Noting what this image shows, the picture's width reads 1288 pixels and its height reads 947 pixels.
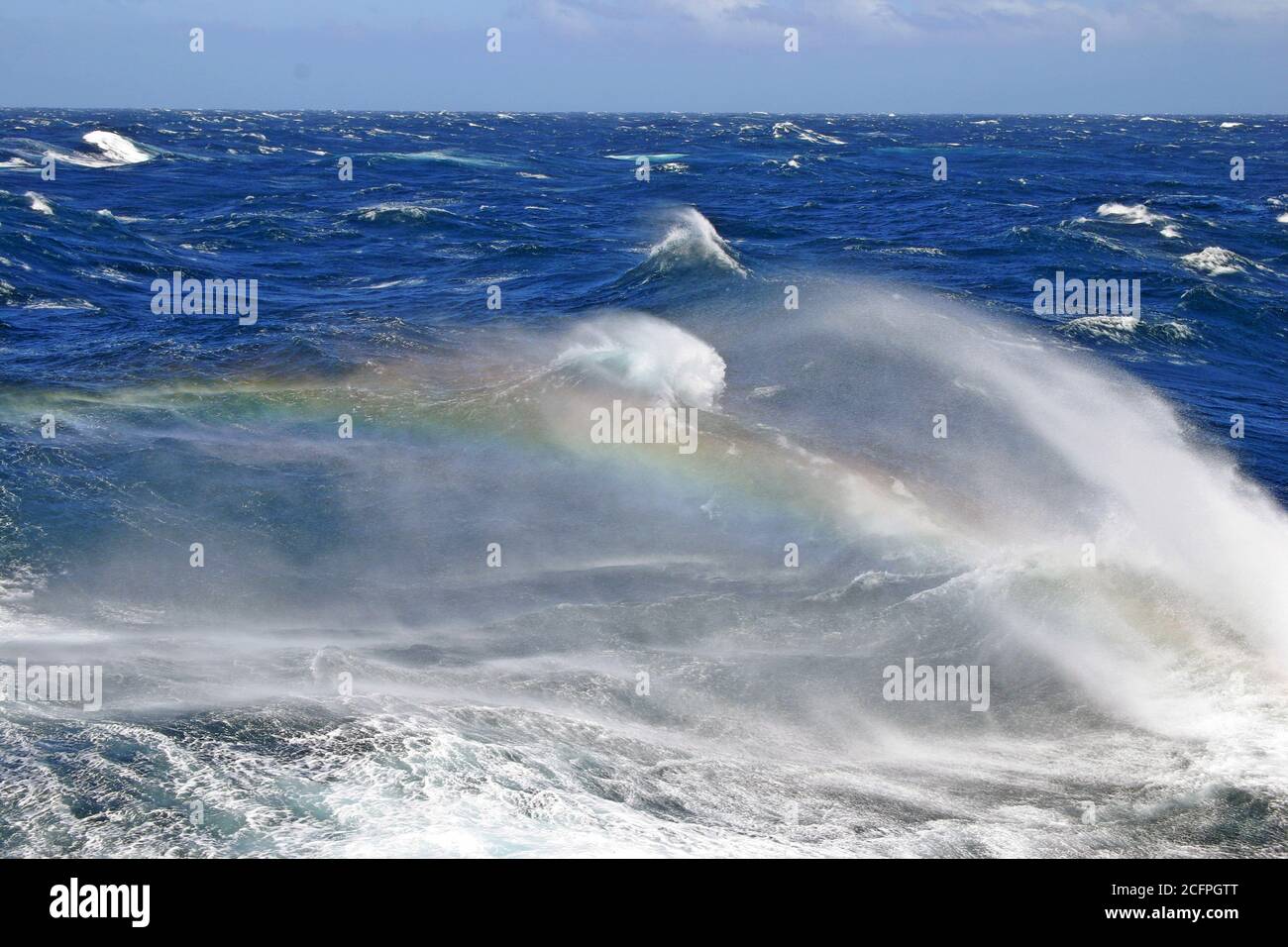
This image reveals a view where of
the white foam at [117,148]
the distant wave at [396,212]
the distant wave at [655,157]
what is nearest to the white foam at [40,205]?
the distant wave at [396,212]

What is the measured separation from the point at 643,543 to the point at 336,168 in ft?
246

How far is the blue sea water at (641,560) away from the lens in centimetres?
1152

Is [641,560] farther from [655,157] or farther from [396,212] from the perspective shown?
[655,157]

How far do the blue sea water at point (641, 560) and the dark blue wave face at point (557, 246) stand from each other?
1.34ft

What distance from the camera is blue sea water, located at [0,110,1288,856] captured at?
37.8 ft

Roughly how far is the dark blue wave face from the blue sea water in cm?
41

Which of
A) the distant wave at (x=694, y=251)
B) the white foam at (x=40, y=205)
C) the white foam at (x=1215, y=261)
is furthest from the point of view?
the white foam at (x=40, y=205)

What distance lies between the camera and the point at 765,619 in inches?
637

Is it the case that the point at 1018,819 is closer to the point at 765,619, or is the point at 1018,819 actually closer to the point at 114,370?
the point at 765,619

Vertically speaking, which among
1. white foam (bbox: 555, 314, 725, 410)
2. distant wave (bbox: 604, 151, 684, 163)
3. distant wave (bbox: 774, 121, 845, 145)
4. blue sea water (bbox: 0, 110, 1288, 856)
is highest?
distant wave (bbox: 774, 121, 845, 145)

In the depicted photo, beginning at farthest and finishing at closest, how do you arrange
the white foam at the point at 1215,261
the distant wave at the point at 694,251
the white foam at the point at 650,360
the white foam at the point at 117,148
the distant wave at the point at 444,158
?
the distant wave at the point at 444,158, the white foam at the point at 117,148, the white foam at the point at 1215,261, the distant wave at the point at 694,251, the white foam at the point at 650,360

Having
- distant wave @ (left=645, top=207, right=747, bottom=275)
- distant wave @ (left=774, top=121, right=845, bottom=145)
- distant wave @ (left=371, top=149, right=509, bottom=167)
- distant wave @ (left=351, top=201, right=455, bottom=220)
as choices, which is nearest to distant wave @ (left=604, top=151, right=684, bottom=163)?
distant wave @ (left=371, top=149, right=509, bottom=167)

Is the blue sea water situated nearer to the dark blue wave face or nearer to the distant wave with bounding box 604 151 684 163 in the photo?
the dark blue wave face

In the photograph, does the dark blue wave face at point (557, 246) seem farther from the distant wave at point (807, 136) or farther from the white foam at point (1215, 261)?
the distant wave at point (807, 136)
